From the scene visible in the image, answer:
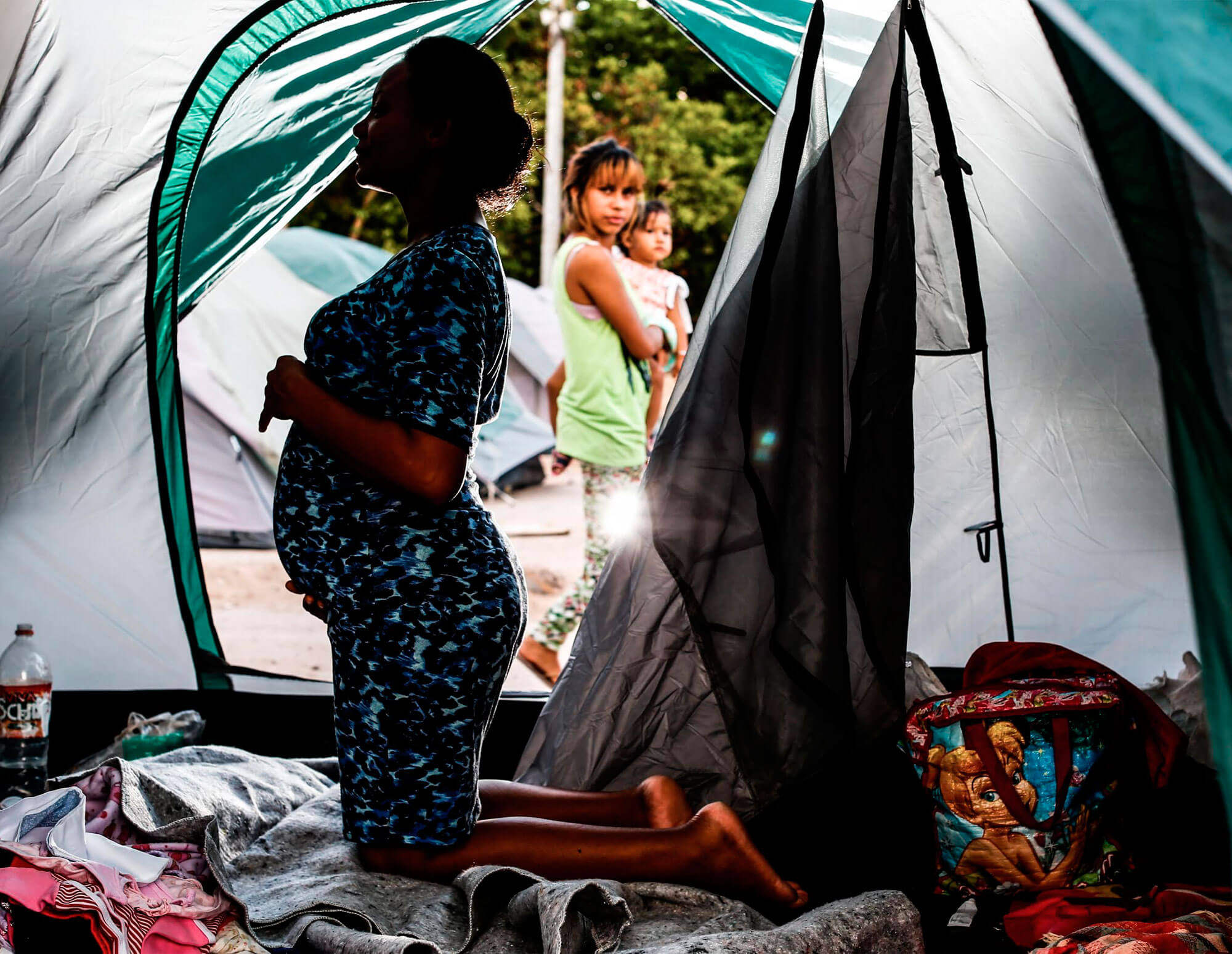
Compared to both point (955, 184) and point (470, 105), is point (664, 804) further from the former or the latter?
point (955, 184)

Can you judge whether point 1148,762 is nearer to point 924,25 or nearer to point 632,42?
point 924,25

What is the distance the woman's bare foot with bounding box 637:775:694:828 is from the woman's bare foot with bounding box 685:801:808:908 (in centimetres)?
13

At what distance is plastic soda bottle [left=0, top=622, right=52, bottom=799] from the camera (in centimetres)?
287

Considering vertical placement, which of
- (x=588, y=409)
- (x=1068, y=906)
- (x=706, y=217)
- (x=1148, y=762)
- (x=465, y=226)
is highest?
(x=706, y=217)

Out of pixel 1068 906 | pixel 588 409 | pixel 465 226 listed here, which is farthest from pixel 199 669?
pixel 1068 906

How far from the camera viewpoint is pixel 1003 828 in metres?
2.43

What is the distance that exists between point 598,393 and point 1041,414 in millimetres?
1374

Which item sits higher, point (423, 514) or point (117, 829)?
point (423, 514)

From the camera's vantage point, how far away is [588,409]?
153 inches

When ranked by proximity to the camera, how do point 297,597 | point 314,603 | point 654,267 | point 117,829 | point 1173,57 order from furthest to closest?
point 297,597
point 654,267
point 117,829
point 314,603
point 1173,57

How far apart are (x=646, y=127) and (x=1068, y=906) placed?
13941 millimetres

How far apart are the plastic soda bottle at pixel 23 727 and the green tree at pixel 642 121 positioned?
11496mm

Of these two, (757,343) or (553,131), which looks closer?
(757,343)

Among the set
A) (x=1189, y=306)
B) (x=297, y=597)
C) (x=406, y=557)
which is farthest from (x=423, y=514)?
(x=297, y=597)
